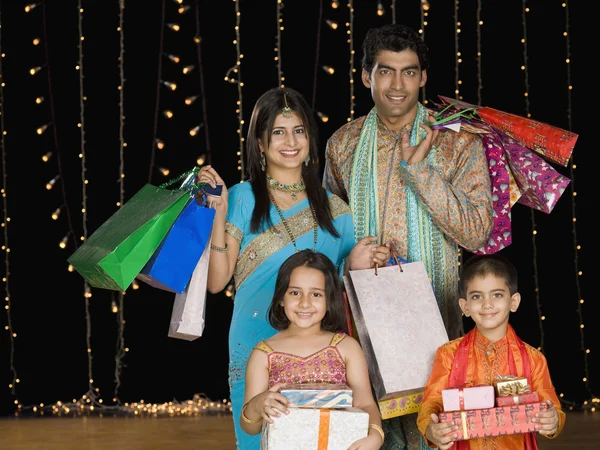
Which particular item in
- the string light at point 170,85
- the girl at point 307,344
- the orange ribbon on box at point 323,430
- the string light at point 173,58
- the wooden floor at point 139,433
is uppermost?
the string light at point 173,58

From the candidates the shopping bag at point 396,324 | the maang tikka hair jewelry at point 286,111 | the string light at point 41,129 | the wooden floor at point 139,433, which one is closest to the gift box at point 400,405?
the shopping bag at point 396,324

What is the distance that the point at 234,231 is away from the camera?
2.92 m

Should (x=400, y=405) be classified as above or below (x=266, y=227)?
below

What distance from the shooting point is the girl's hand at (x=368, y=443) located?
237 centimetres

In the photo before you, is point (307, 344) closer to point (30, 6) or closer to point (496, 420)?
point (496, 420)

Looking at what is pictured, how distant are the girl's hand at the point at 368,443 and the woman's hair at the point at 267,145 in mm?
707

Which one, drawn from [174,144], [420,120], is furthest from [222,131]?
[420,120]

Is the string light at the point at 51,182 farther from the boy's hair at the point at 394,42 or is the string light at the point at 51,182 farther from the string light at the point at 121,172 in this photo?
the boy's hair at the point at 394,42

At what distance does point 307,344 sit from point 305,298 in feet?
0.41

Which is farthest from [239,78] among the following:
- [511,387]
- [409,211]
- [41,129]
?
[511,387]

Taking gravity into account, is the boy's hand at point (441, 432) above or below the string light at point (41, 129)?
below

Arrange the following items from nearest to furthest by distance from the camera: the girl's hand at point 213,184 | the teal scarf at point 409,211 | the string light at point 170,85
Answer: the girl's hand at point 213,184
the teal scarf at point 409,211
the string light at point 170,85

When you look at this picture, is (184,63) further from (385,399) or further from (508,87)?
(385,399)

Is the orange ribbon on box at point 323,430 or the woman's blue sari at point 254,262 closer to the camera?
the orange ribbon on box at point 323,430
